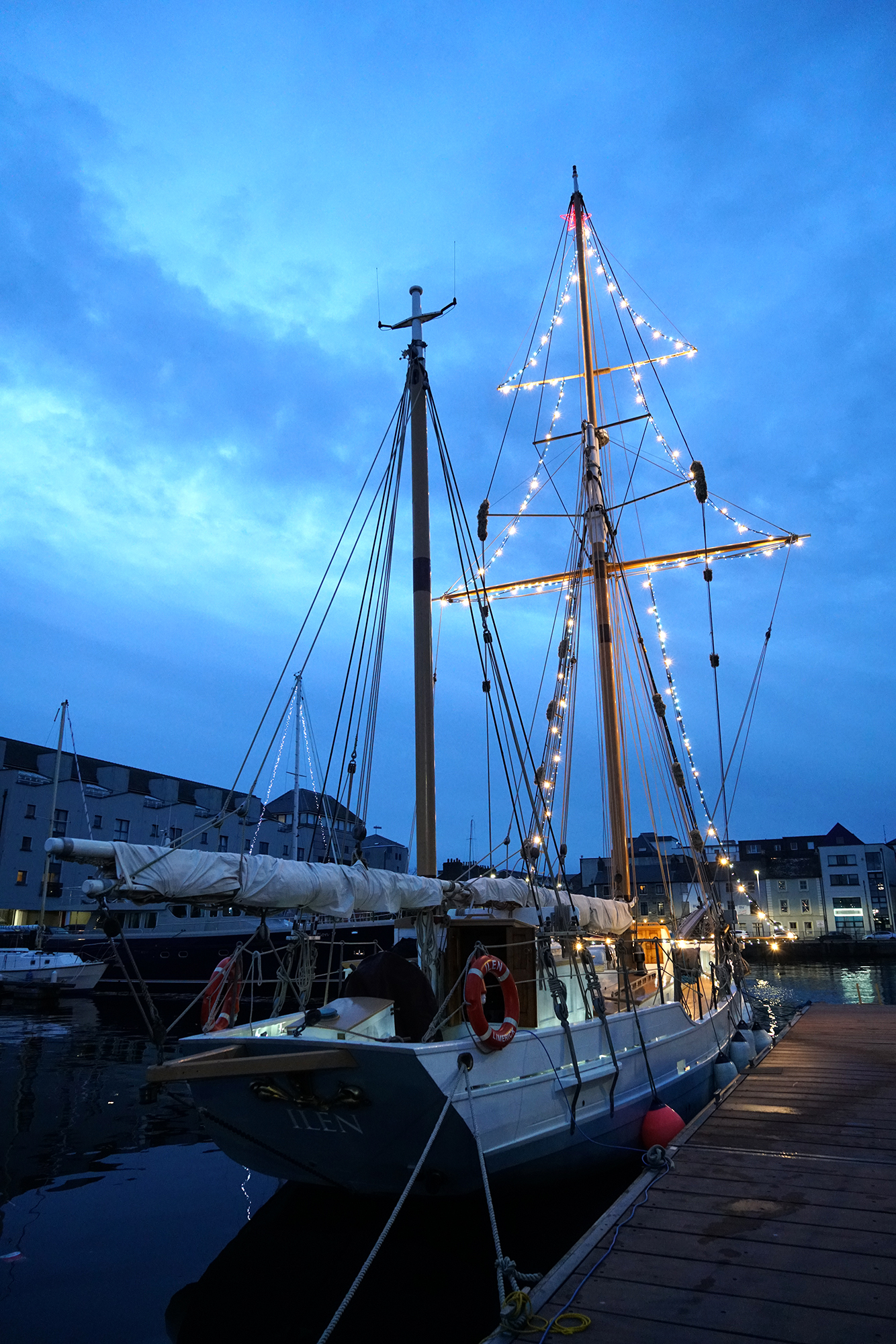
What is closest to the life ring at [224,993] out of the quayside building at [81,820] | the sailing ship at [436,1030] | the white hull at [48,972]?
the sailing ship at [436,1030]

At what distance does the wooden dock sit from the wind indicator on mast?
16.0ft

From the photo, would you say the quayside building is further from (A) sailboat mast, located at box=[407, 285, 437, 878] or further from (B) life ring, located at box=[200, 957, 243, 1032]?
(B) life ring, located at box=[200, 957, 243, 1032]

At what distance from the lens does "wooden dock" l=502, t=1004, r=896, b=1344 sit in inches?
203

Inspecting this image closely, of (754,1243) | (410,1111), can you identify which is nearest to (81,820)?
(410,1111)

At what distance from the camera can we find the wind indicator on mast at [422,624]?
453 inches

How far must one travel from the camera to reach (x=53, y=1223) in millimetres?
9680

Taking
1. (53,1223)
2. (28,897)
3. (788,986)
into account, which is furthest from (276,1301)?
(28,897)

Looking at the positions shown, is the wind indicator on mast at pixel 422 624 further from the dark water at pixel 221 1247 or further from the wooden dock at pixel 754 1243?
the wooden dock at pixel 754 1243

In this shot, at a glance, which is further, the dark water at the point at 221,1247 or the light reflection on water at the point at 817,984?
the light reflection on water at the point at 817,984

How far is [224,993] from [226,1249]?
261 cm

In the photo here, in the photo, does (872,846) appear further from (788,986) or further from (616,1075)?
(616,1075)

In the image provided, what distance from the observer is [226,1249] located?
882 cm

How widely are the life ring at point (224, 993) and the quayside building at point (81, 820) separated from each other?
112 ft

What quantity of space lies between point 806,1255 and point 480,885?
6.00 m
